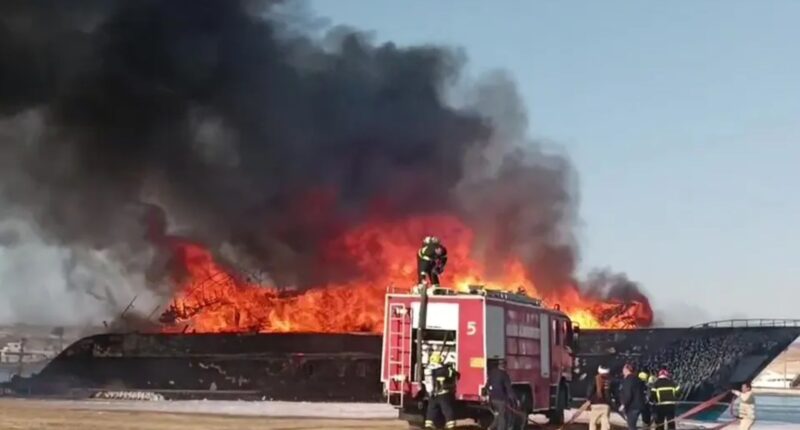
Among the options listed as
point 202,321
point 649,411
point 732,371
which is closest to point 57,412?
point 649,411

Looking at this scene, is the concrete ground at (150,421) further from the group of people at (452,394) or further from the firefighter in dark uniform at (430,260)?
the firefighter in dark uniform at (430,260)

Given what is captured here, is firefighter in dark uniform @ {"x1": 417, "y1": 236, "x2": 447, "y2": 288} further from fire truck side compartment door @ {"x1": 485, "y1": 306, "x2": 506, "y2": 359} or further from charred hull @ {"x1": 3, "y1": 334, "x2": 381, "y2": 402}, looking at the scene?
charred hull @ {"x1": 3, "y1": 334, "x2": 381, "y2": 402}

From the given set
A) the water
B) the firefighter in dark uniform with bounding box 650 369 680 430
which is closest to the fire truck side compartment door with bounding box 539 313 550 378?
the firefighter in dark uniform with bounding box 650 369 680 430

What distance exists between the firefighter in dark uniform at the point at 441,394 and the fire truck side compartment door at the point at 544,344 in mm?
4233

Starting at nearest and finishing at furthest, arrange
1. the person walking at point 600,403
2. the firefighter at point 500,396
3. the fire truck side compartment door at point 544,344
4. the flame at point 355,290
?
the firefighter at point 500,396 → the person walking at point 600,403 → the fire truck side compartment door at point 544,344 → the flame at point 355,290

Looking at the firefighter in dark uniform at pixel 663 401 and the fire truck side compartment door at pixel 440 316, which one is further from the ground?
the fire truck side compartment door at pixel 440 316

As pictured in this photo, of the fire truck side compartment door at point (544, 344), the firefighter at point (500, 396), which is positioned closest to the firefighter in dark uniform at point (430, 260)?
the fire truck side compartment door at point (544, 344)

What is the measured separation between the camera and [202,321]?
39.8m

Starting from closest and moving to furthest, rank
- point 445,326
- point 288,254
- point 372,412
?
point 445,326, point 372,412, point 288,254

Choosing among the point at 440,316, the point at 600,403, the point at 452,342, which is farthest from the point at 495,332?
the point at 600,403

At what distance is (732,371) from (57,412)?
23944 millimetres

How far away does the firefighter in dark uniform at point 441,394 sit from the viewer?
60.2 ft

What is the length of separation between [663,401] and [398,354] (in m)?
6.13

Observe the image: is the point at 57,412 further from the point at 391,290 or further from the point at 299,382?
the point at 299,382
